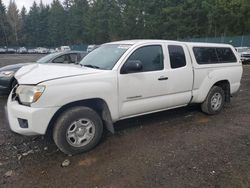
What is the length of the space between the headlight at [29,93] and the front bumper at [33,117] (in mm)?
103

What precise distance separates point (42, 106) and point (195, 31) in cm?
4494

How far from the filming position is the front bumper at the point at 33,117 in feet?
12.2

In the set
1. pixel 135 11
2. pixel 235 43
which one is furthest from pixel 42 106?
pixel 135 11

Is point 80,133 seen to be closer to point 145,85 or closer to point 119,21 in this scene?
point 145,85

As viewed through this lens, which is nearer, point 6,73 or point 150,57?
point 150,57

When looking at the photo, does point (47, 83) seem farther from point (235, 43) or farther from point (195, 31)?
point (195, 31)

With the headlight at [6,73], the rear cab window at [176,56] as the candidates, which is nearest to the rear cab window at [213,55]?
the rear cab window at [176,56]

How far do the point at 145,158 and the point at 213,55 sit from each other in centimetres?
336

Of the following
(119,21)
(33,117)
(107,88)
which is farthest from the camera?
(119,21)

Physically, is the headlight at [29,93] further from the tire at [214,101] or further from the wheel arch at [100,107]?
the tire at [214,101]

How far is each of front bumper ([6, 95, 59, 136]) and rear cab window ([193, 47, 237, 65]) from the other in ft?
11.3

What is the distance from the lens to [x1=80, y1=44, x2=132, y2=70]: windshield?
4.60 m

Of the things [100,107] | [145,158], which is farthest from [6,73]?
[145,158]

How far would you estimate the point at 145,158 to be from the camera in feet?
13.1
